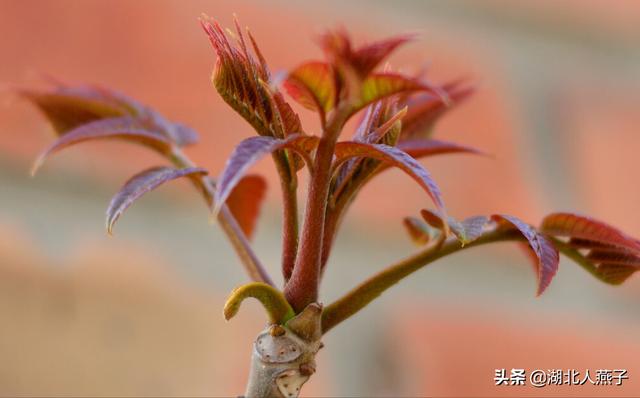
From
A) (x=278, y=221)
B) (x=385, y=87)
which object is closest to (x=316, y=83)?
(x=385, y=87)

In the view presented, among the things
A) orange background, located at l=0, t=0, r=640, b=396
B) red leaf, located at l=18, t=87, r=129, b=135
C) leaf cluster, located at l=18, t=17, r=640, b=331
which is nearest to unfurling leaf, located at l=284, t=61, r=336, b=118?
leaf cluster, located at l=18, t=17, r=640, b=331

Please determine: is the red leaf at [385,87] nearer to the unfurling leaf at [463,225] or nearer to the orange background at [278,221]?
the unfurling leaf at [463,225]

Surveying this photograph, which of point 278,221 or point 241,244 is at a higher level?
point 278,221

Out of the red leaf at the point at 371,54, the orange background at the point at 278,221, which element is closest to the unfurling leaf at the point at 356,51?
the red leaf at the point at 371,54

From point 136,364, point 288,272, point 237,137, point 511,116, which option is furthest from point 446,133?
point 288,272

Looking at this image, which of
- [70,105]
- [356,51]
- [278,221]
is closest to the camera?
[356,51]

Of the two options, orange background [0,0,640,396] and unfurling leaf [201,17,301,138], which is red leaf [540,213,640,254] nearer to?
unfurling leaf [201,17,301,138]

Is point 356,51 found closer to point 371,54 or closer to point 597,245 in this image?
A: point 371,54
